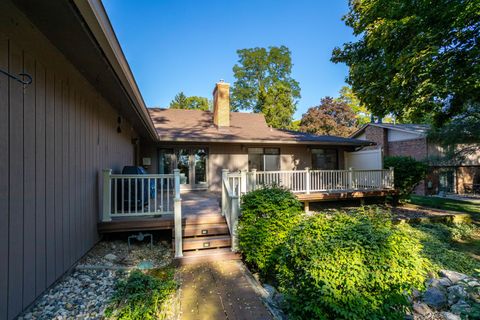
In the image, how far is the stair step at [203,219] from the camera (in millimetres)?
4996

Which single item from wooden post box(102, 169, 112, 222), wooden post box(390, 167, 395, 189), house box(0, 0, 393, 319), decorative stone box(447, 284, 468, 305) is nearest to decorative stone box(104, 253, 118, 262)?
house box(0, 0, 393, 319)

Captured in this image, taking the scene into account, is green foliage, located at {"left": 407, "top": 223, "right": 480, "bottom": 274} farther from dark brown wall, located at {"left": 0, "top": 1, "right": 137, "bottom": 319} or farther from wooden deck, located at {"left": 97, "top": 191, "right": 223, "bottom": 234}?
dark brown wall, located at {"left": 0, "top": 1, "right": 137, "bottom": 319}

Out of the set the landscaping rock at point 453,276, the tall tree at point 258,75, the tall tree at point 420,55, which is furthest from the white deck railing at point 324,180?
the tall tree at point 258,75

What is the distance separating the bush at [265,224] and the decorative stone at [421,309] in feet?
6.34

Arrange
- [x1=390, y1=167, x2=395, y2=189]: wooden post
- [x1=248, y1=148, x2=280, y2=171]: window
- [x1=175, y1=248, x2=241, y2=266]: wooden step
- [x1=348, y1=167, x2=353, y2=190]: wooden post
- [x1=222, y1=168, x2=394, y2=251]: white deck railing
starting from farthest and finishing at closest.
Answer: [x1=248, y1=148, x2=280, y2=171]: window → [x1=390, y1=167, x2=395, y2=189]: wooden post → [x1=348, y1=167, x2=353, y2=190]: wooden post → [x1=222, y1=168, x2=394, y2=251]: white deck railing → [x1=175, y1=248, x2=241, y2=266]: wooden step

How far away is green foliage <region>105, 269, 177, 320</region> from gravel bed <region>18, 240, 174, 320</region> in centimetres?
16

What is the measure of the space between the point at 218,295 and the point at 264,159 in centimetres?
832

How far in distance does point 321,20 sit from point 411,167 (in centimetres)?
767

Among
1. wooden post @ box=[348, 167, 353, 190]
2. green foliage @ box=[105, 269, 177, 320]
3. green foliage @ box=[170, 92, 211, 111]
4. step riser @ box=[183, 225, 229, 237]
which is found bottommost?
green foliage @ box=[105, 269, 177, 320]

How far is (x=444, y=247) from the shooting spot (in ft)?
18.7

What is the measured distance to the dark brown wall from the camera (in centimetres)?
227

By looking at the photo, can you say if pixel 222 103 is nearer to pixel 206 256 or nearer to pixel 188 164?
pixel 188 164

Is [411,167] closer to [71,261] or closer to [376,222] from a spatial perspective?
[376,222]

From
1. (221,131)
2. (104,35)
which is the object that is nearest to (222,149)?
(221,131)
